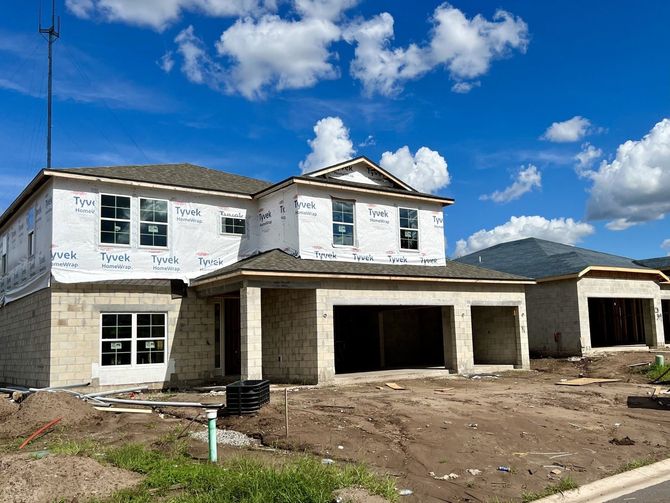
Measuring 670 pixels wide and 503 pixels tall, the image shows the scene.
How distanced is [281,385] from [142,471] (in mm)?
10796

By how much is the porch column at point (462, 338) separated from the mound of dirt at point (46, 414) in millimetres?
12977

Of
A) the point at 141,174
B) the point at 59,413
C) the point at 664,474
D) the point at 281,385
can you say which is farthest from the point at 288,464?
the point at 141,174

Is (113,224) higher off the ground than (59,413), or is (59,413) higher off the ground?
(113,224)

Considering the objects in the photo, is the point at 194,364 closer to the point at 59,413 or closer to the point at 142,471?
the point at 59,413

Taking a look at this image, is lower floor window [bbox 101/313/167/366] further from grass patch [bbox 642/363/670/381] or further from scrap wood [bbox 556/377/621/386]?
grass patch [bbox 642/363/670/381]

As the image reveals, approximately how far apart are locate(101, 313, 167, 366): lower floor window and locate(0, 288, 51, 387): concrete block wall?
1645 millimetres

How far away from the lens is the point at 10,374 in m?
21.7

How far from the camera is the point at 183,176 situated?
70.1 ft

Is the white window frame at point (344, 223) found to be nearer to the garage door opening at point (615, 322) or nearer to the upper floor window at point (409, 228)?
the upper floor window at point (409, 228)

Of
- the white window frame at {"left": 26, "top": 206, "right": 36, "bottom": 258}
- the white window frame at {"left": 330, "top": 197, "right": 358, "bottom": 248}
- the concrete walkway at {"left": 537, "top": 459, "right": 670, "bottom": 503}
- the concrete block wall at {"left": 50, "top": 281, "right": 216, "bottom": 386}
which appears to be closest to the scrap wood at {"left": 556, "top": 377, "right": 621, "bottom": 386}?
the white window frame at {"left": 330, "top": 197, "right": 358, "bottom": 248}

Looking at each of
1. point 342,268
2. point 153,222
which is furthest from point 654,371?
point 153,222

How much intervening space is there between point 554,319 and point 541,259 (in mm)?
4159

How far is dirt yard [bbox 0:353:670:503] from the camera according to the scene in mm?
7594

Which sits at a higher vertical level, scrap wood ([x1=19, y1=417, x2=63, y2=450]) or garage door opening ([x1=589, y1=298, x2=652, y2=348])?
garage door opening ([x1=589, y1=298, x2=652, y2=348])
